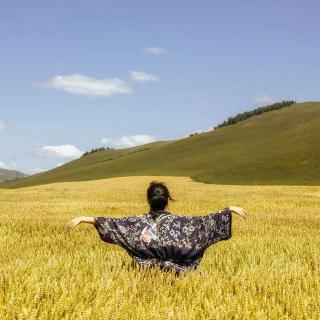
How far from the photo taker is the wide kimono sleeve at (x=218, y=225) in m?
6.63

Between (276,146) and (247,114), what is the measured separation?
50594mm

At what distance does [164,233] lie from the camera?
21.1ft

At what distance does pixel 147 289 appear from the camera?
213 inches

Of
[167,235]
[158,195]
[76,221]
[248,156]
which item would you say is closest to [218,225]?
[167,235]

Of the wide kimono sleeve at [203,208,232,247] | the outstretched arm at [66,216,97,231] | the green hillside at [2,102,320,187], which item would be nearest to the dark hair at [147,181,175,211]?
the wide kimono sleeve at [203,208,232,247]

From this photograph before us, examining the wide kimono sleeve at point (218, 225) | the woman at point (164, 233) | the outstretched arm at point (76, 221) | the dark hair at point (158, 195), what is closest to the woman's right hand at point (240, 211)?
Answer: the woman at point (164, 233)

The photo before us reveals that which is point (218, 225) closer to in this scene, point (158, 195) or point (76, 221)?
point (158, 195)

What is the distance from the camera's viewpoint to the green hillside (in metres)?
78.9

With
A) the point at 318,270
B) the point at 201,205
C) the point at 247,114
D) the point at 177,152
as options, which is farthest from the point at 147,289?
the point at 247,114

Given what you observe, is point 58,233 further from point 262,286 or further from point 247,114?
point 247,114

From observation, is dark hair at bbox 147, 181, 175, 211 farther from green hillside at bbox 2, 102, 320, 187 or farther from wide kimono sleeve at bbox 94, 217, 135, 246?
green hillside at bbox 2, 102, 320, 187

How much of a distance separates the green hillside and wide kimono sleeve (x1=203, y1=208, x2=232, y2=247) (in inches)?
2436

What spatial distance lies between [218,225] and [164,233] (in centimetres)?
68

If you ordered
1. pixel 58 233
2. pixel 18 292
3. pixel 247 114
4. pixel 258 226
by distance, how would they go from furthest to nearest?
→ pixel 247 114
pixel 258 226
pixel 58 233
pixel 18 292
